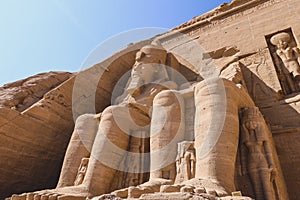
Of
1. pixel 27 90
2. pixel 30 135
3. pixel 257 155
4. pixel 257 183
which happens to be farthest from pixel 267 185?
pixel 27 90

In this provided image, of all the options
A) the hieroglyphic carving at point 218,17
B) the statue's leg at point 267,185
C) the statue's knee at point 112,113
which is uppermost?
the hieroglyphic carving at point 218,17

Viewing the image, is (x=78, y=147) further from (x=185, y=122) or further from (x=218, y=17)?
(x=218, y=17)

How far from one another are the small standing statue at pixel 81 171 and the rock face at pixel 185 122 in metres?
0.01

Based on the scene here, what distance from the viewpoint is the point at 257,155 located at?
110 inches

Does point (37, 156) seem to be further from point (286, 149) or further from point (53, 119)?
point (286, 149)

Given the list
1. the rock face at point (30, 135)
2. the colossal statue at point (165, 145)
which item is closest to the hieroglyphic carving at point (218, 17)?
the colossal statue at point (165, 145)

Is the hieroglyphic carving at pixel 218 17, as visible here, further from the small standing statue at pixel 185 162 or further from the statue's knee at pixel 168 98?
the small standing statue at pixel 185 162

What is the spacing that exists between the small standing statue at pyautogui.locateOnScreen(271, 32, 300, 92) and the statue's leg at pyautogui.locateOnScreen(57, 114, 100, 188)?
10.2ft

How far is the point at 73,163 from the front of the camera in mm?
3527

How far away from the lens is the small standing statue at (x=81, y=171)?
3213mm

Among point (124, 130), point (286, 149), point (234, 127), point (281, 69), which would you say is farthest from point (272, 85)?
point (124, 130)

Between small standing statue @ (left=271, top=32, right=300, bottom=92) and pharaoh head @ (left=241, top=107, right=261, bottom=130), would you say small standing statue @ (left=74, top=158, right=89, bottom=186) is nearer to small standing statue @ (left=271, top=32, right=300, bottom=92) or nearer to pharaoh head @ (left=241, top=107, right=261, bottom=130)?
pharaoh head @ (left=241, top=107, right=261, bottom=130)

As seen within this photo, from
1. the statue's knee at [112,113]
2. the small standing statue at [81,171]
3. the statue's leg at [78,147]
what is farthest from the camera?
the statue's knee at [112,113]

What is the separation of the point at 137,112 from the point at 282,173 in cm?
191
